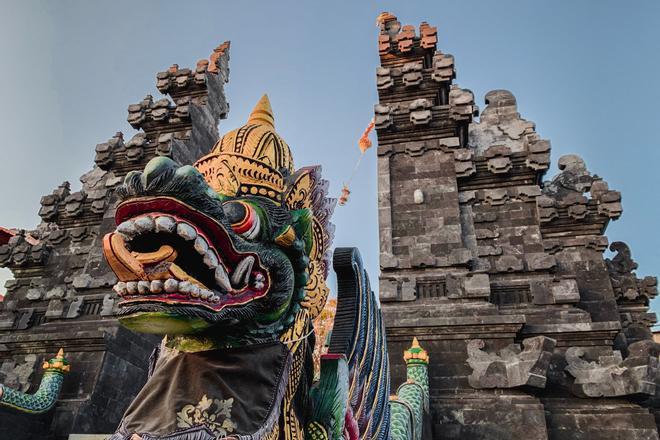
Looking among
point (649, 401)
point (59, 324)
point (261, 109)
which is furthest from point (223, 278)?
point (59, 324)

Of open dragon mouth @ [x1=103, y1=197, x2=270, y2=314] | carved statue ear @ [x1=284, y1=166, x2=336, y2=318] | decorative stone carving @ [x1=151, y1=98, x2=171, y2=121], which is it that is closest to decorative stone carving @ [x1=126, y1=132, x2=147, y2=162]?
decorative stone carving @ [x1=151, y1=98, x2=171, y2=121]

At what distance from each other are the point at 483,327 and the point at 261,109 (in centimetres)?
409

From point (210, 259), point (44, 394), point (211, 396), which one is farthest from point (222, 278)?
point (44, 394)

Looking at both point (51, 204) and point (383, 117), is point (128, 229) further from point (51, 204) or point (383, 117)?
point (51, 204)

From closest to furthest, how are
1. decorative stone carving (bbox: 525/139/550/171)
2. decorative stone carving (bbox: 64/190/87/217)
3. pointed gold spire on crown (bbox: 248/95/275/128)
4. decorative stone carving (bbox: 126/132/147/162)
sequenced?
pointed gold spire on crown (bbox: 248/95/275/128), decorative stone carving (bbox: 525/139/550/171), decorative stone carving (bbox: 126/132/147/162), decorative stone carving (bbox: 64/190/87/217)

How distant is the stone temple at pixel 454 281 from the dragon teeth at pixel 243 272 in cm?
391

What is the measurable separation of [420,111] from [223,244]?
661 centimetres

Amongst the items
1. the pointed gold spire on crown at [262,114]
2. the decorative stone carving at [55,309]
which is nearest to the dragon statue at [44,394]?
the decorative stone carving at [55,309]

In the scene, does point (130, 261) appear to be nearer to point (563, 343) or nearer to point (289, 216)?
point (289, 216)

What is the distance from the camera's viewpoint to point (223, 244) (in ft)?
6.27

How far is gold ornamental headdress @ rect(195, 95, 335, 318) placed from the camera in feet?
7.50

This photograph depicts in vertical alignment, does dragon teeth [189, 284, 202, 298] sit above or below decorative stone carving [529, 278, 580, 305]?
below

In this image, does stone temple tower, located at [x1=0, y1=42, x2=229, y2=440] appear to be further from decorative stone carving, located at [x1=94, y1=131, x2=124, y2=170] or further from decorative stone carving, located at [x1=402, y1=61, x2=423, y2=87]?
decorative stone carving, located at [x1=402, y1=61, x2=423, y2=87]

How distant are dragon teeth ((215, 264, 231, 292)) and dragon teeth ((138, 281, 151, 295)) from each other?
26cm
